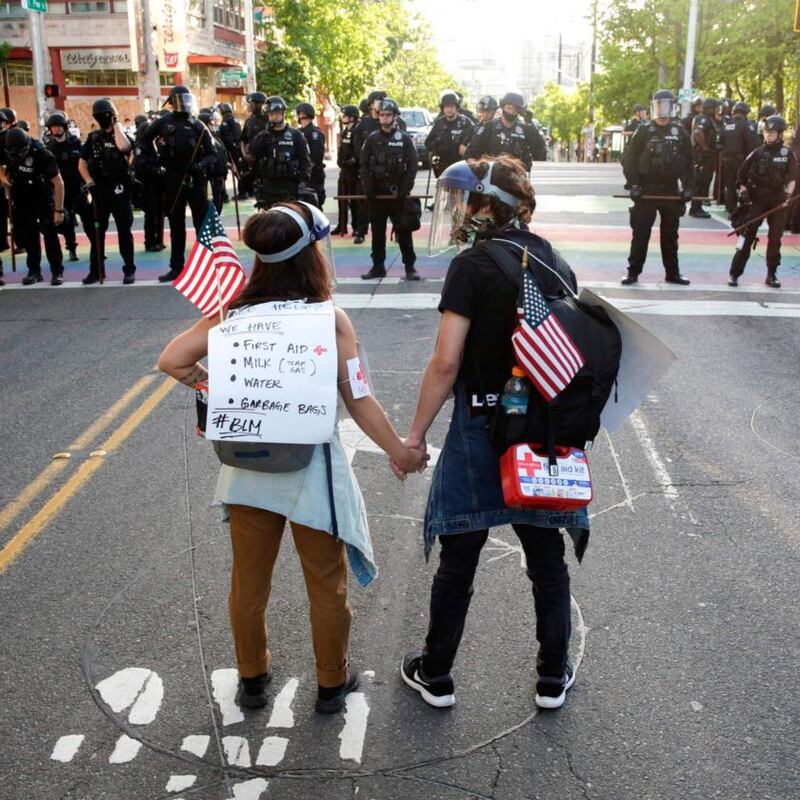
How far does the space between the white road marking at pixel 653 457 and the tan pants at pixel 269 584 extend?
2.69 m

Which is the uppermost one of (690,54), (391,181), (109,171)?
(690,54)

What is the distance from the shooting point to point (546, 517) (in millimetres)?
3506

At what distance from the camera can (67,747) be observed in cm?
352

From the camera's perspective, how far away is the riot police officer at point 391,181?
12.7 meters

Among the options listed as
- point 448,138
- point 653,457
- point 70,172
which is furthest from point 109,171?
point 653,457

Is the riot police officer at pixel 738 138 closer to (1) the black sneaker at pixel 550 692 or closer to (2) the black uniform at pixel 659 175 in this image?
(2) the black uniform at pixel 659 175

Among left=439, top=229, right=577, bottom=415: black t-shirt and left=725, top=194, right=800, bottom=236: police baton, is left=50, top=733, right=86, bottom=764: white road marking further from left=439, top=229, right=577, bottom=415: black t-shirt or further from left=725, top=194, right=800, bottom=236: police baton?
left=725, top=194, right=800, bottom=236: police baton

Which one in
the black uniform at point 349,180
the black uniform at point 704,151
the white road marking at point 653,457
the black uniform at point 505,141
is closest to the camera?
the white road marking at point 653,457

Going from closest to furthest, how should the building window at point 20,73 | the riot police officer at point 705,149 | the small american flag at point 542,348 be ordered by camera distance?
1. the small american flag at point 542,348
2. the riot police officer at point 705,149
3. the building window at point 20,73

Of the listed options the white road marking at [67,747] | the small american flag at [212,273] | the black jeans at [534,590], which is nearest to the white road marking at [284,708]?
the black jeans at [534,590]

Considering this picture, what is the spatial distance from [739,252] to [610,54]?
37240 mm

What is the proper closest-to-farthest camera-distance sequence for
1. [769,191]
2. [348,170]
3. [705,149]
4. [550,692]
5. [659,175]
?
[550,692] < [659,175] < [769,191] < [348,170] < [705,149]

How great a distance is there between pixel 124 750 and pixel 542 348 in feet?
6.21

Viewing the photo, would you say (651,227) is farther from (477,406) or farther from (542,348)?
(542,348)
